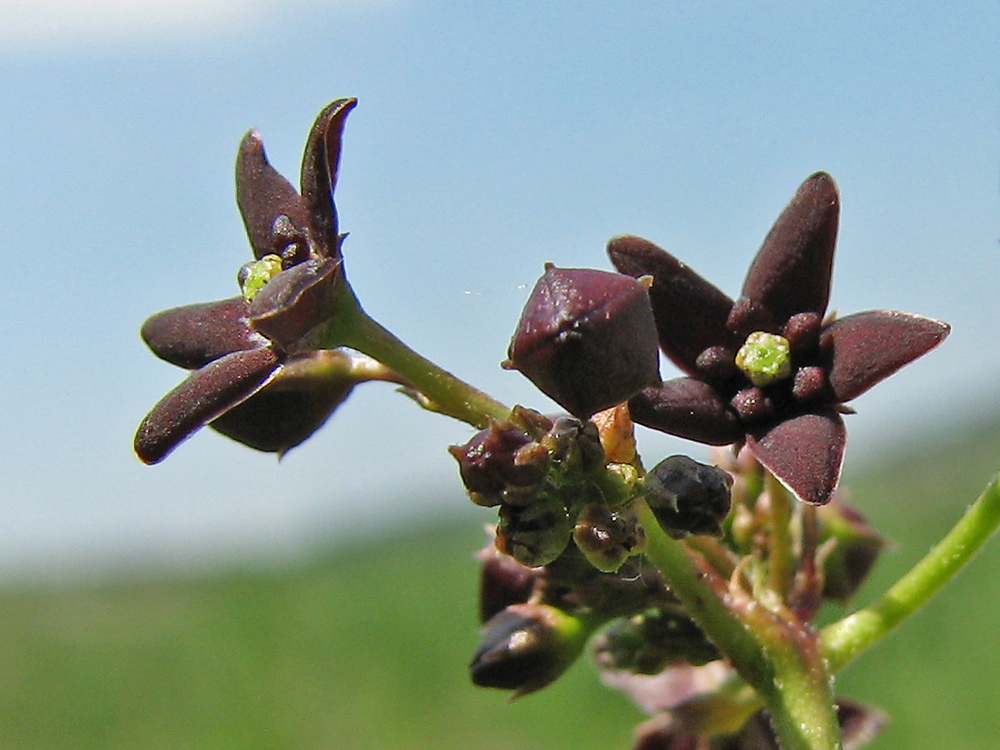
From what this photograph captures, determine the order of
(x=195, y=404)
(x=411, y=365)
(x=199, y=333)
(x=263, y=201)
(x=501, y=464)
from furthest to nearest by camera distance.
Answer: (x=263, y=201) → (x=199, y=333) → (x=411, y=365) → (x=195, y=404) → (x=501, y=464)

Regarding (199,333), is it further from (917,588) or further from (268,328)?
(917,588)

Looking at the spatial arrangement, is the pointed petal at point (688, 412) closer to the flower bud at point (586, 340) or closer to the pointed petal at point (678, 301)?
the pointed petal at point (678, 301)

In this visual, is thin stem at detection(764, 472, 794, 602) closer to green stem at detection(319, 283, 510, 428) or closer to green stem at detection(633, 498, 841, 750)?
green stem at detection(633, 498, 841, 750)

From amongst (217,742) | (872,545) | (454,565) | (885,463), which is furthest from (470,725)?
(885,463)

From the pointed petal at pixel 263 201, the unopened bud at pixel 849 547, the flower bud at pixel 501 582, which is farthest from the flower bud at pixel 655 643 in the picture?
the pointed petal at pixel 263 201

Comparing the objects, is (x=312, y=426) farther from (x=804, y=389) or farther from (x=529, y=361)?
(x=804, y=389)

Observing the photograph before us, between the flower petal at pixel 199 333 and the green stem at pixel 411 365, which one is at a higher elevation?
the flower petal at pixel 199 333

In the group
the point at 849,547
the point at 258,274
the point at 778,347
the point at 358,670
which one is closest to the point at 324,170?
the point at 258,274

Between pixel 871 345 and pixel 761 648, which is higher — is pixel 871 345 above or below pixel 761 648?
above
